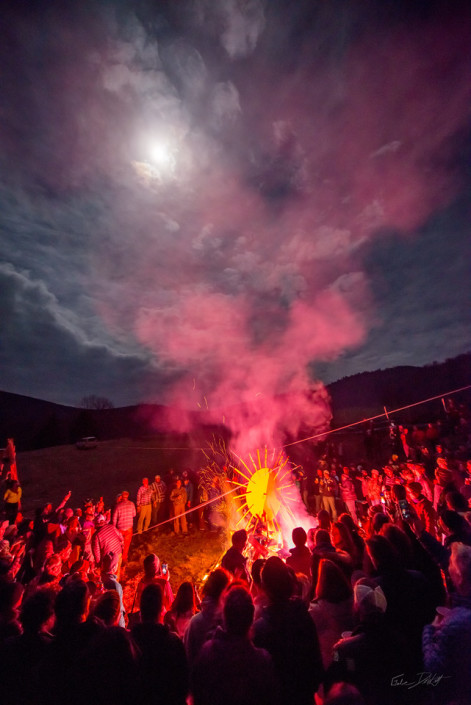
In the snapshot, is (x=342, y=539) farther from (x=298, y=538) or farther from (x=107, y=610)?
(x=107, y=610)

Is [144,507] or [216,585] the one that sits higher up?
[144,507]

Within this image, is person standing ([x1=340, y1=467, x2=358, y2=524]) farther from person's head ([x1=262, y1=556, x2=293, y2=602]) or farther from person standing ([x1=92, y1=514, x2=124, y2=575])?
person's head ([x1=262, y1=556, x2=293, y2=602])

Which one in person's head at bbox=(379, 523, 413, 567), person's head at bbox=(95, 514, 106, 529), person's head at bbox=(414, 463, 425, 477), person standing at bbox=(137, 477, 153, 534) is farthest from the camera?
person standing at bbox=(137, 477, 153, 534)

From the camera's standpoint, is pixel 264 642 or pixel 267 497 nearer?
pixel 264 642

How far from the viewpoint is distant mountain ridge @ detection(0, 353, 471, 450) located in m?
45.5

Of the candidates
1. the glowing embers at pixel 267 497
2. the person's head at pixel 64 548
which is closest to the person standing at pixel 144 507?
the glowing embers at pixel 267 497

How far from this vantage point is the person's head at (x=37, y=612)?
111 inches

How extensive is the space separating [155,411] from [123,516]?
57045 millimetres

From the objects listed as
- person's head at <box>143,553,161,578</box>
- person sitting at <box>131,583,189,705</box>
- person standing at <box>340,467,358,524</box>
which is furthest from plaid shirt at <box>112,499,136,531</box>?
person standing at <box>340,467,358,524</box>

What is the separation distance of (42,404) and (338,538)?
313ft

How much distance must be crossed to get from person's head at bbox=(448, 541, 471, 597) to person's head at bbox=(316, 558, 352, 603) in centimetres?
122

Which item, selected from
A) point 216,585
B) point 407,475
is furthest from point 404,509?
point 216,585

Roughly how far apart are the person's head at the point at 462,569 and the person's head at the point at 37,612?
4.31 meters

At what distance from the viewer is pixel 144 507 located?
13039mm
